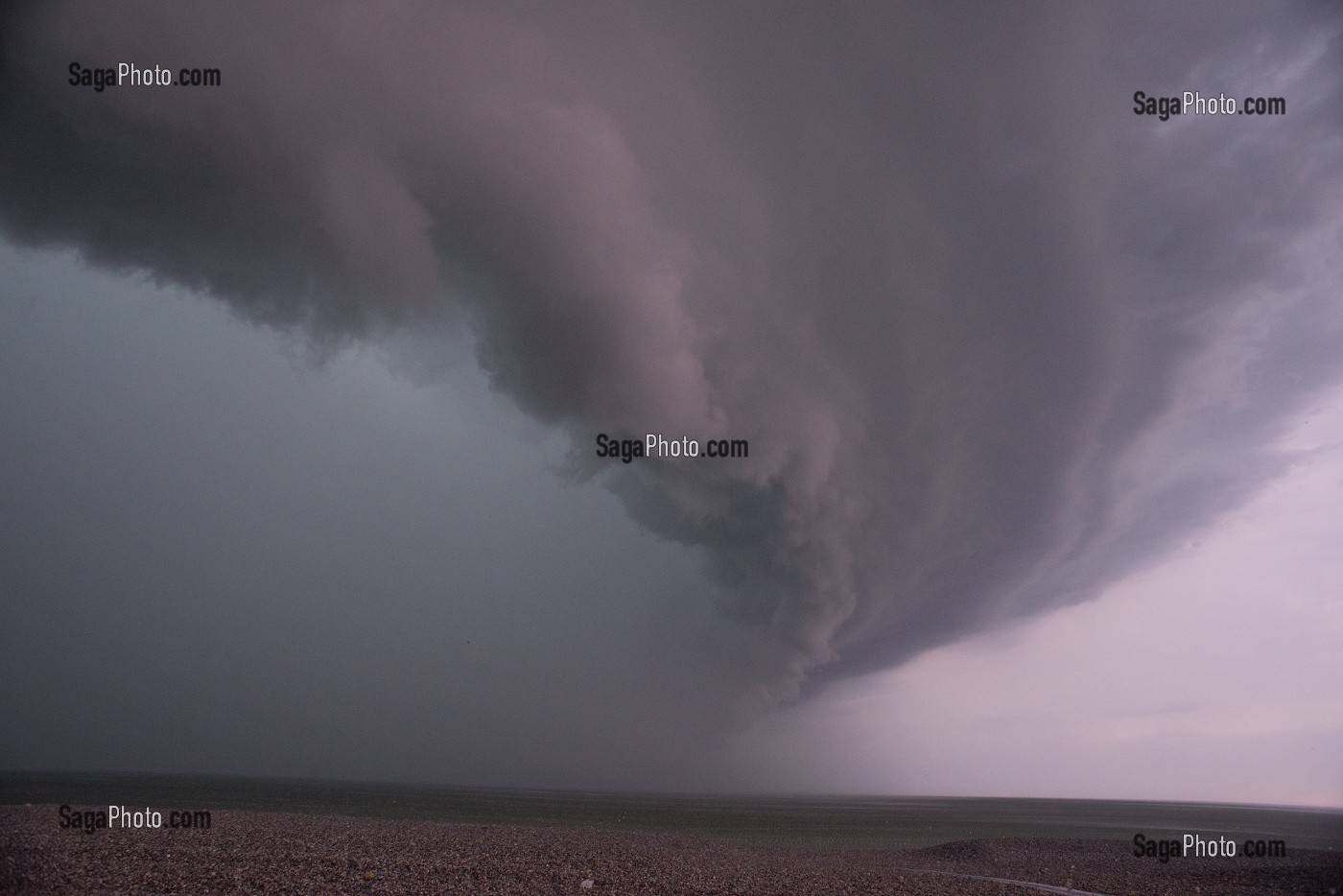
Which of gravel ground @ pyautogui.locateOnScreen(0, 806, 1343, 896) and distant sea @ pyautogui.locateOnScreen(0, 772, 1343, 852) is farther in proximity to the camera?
distant sea @ pyautogui.locateOnScreen(0, 772, 1343, 852)

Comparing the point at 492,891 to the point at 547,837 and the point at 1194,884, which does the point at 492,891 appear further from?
the point at 1194,884

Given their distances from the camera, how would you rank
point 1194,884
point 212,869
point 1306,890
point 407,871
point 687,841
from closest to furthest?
point 212,869
point 407,871
point 1306,890
point 1194,884
point 687,841

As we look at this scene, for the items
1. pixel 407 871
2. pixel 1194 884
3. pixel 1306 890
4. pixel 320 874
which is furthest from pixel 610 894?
pixel 1306 890

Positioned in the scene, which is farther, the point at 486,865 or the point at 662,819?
the point at 662,819

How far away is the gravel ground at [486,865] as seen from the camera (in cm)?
2323

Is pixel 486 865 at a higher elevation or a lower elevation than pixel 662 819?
higher

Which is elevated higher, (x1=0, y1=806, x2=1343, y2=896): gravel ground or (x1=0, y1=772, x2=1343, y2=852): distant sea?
(x1=0, y1=806, x2=1343, y2=896): gravel ground

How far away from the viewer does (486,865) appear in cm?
2770

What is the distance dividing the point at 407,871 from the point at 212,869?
22.3ft

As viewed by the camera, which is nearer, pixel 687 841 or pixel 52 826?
pixel 52 826

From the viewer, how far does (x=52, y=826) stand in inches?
1136

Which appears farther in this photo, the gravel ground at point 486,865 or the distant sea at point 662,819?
the distant sea at point 662,819

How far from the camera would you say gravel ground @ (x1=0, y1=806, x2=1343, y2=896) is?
915 inches

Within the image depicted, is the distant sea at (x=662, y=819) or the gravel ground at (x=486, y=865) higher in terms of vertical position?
the gravel ground at (x=486, y=865)
